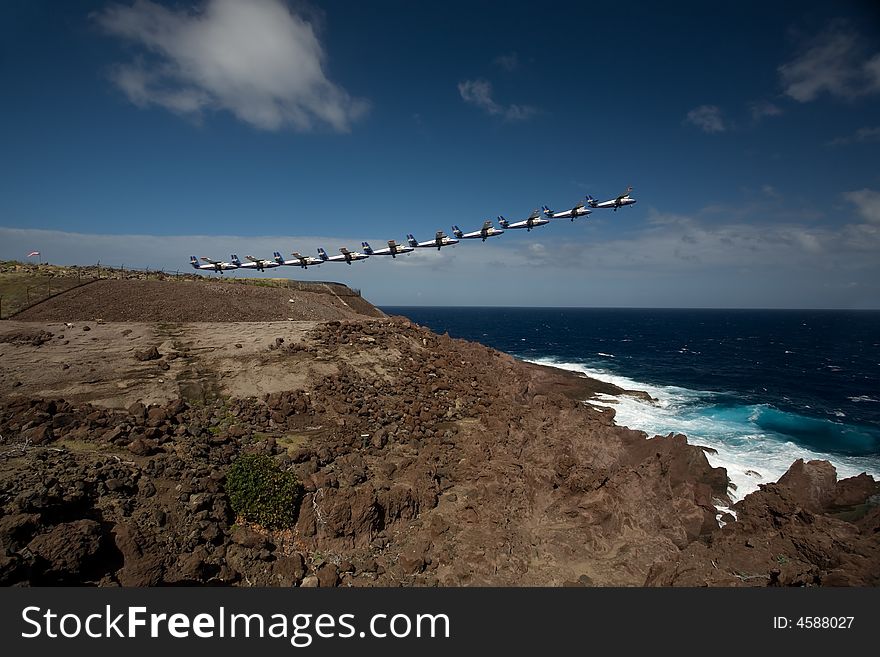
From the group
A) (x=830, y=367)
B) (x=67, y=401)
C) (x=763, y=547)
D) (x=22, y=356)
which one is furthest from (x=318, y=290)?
(x=830, y=367)

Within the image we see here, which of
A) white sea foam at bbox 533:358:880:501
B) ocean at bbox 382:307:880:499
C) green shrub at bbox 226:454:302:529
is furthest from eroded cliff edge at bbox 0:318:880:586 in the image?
ocean at bbox 382:307:880:499

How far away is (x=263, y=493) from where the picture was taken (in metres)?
14.8

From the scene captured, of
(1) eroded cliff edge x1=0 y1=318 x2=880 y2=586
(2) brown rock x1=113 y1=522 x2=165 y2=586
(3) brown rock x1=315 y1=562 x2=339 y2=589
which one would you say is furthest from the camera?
(3) brown rock x1=315 y1=562 x2=339 y2=589

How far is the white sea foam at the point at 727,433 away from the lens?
2992 centimetres

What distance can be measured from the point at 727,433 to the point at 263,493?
134 ft

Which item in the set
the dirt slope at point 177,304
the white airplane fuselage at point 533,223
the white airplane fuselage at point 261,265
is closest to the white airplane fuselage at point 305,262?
the white airplane fuselage at point 261,265

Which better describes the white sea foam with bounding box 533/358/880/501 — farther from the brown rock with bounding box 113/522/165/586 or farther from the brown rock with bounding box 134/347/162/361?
the brown rock with bounding box 134/347/162/361

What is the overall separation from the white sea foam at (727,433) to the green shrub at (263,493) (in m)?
26.0

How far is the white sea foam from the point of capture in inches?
1178

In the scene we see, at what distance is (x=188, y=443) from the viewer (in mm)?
17094

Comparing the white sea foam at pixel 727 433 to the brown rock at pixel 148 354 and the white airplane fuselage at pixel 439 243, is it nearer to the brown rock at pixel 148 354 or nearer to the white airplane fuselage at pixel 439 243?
the white airplane fuselage at pixel 439 243

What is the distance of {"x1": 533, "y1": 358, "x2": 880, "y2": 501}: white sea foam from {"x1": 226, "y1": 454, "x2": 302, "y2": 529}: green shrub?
25957 mm

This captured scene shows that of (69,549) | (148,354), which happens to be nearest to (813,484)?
(69,549)

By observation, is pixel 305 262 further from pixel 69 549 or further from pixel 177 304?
pixel 177 304
